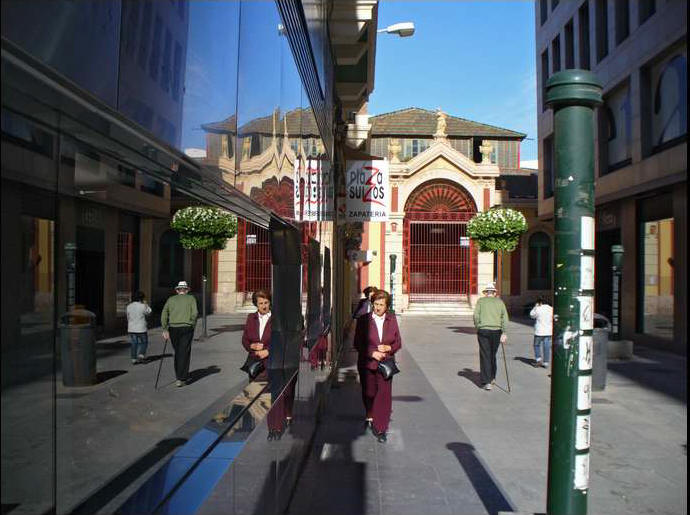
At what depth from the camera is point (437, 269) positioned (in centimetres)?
3152

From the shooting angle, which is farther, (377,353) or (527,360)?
(527,360)

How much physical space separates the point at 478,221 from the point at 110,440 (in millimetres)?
21274

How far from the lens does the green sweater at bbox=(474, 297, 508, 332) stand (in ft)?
34.5

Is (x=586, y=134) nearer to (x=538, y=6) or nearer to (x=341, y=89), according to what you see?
(x=341, y=89)

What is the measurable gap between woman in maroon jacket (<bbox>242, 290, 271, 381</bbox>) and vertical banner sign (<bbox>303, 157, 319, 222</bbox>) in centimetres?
227

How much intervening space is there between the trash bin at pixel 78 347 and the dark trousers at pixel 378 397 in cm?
594

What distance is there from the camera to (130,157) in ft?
5.42

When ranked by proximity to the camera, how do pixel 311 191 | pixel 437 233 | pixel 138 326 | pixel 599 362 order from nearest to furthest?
pixel 138 326
pixel 311 191
pixel 599 362
pixel 437 233

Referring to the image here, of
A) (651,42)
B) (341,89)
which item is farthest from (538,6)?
(341,89)

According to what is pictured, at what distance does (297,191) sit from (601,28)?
20456 mm

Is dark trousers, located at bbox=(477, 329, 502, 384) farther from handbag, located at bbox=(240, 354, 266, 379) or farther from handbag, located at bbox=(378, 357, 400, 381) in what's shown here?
handbag, located at bbox=(240, 354, 266, 379)

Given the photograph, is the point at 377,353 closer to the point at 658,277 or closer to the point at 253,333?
the point at 253,333

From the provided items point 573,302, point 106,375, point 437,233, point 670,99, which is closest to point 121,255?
point 106,375

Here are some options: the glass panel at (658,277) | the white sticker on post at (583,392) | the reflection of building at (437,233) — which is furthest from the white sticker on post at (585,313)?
the reflection of building at (437,233)
